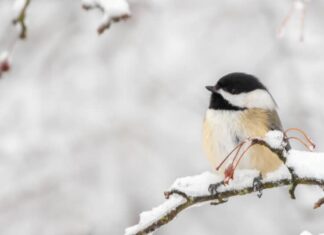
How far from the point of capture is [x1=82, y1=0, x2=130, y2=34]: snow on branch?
183 cm

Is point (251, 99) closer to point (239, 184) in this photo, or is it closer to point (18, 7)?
point (239, 184)

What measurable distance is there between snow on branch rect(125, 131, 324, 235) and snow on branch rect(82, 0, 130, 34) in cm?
44

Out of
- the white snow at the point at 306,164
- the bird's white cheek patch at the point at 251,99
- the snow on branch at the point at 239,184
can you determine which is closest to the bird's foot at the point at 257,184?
the snow on branch at the point at 239,184

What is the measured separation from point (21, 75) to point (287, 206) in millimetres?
2604

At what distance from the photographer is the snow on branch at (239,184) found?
1.78 meters

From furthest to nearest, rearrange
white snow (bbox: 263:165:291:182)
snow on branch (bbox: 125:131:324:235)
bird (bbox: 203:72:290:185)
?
1. bird (bbox: 203:72:290:185)
2. white snow (bbox: 263:165:291:182)
3. snow on branch (bbox: 125:131:324:235)

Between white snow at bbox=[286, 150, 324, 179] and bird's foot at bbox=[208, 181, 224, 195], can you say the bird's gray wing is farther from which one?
white snow at bbox=[286, 150, 324, 179]

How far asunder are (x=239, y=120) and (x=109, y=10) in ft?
3.95

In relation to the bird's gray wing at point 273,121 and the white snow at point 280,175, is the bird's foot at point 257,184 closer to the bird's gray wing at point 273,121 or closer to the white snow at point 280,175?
the white snow at point 280,175

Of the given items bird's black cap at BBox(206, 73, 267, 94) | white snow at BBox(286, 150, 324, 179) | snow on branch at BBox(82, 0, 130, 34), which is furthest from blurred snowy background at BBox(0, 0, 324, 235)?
white snow at BBox(286, 150, 324, 179)

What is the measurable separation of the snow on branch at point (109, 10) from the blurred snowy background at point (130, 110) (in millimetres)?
3761

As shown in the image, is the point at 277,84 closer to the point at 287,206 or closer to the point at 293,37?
the point at 293,37

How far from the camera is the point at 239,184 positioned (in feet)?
6.81

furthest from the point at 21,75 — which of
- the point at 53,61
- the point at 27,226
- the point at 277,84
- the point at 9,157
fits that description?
the point at 277,84
